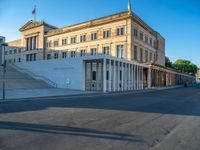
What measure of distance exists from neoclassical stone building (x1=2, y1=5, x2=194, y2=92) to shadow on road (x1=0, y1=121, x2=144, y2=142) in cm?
1945

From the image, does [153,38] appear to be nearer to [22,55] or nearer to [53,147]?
[22,55]

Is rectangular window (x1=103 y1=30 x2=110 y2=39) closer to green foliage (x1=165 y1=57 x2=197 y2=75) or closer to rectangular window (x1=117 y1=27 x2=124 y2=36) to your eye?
rectangular window (x1=117 y1=27 x2=124 y2=36)

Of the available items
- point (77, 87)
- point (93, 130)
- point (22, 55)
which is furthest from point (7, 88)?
point (22, 55)

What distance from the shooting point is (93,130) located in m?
6.43

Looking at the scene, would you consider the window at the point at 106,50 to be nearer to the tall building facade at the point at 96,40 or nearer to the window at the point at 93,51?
the tall building facade at the point at 96,40

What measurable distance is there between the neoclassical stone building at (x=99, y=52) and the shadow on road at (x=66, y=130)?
19.5 m

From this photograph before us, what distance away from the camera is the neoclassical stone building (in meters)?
29.3

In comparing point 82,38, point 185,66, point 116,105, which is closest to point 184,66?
point 185,66

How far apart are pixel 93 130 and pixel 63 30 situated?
Answer: 2001 inches

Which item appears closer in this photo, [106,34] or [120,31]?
[120,31]

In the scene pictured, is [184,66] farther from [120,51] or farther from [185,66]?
[120,51]

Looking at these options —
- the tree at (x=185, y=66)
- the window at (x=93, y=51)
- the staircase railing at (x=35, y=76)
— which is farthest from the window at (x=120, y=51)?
the tree at (x=185, y=66)

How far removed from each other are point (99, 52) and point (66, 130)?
3957 centimetres

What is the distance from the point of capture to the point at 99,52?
148 feet
